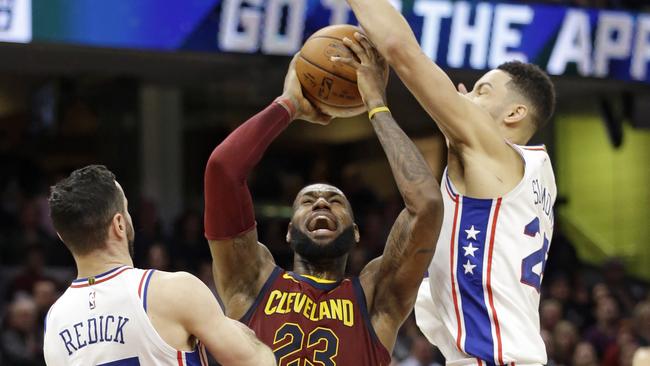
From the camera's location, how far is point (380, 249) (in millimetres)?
12945

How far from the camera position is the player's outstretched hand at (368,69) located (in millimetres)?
4453

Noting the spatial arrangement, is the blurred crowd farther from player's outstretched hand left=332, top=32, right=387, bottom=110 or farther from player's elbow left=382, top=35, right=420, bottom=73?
player's elbow left=382, top=35, right=420, bottom=73

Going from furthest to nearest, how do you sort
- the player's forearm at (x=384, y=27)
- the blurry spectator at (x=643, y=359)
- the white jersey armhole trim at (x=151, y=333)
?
the blurry spectator at (x=643, y=359)
the player's forearm at (x=384, y=27)
the white jersey armhole trim at (x=151, y=333)

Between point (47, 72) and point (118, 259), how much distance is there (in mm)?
9917

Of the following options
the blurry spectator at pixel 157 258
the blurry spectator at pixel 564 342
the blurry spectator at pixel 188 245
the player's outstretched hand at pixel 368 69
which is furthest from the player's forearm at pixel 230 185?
the blurry spectator at pixel 564 342

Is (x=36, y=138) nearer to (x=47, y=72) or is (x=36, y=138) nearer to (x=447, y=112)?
(x=47, y=72)

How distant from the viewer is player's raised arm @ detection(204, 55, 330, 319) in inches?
175

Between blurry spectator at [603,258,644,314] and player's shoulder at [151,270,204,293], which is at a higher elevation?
player's shoulder at [151,270,204,293]

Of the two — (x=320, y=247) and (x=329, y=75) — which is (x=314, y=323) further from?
(x=329, y=75)

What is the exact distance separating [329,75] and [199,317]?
4.47ft

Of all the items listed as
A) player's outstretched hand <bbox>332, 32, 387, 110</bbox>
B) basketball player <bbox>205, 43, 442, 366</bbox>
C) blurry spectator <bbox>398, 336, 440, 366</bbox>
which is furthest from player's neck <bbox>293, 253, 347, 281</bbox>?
blurry spectator <bbox>398, 336, 440, 366</bbox>

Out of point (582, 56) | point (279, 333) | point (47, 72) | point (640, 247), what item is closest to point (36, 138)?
point (47, 72)

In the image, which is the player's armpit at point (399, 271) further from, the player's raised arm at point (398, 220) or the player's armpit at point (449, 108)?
the player's armpit at point (449, 108)

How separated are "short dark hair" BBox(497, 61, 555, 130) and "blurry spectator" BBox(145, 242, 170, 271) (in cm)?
667
